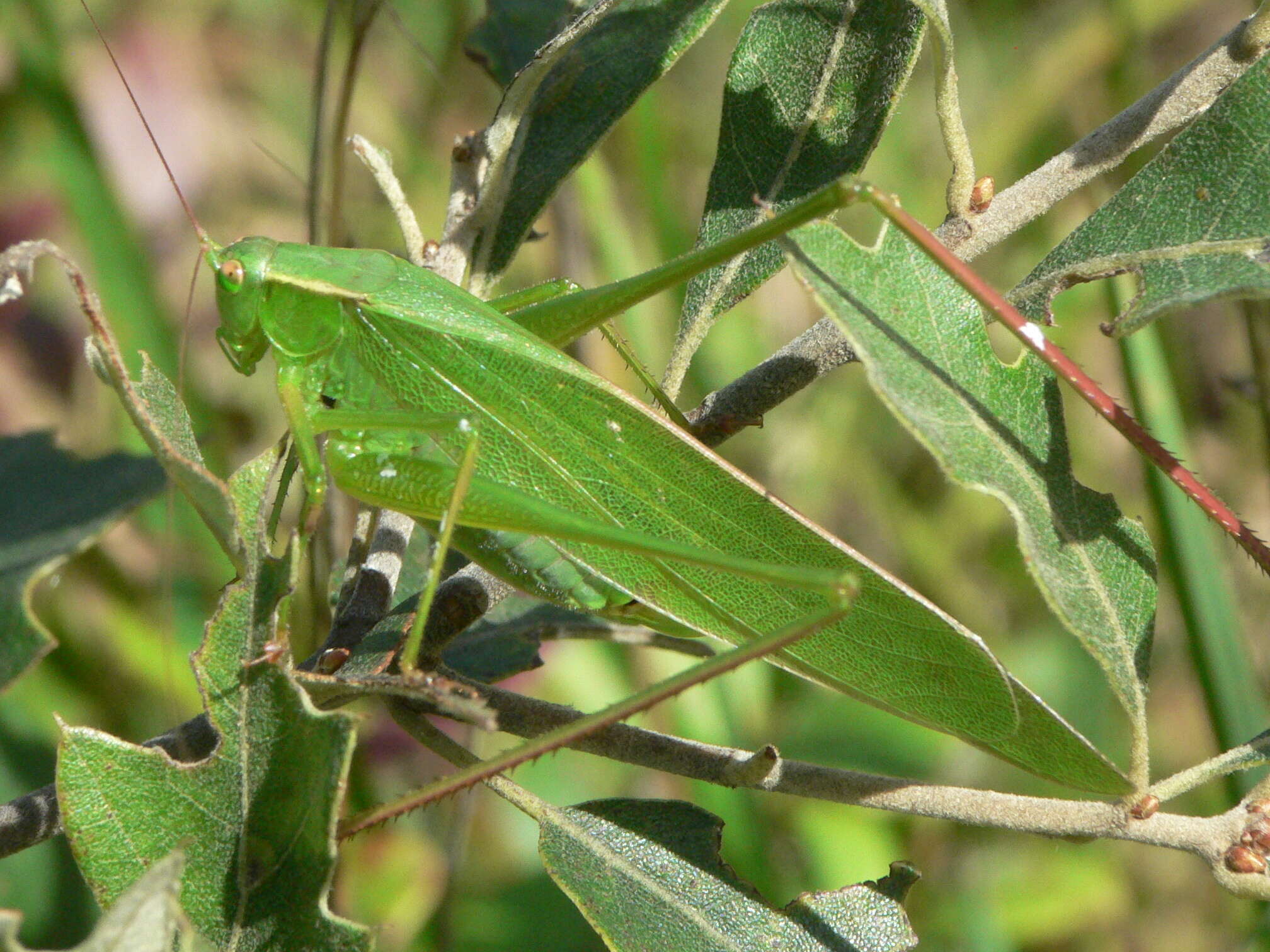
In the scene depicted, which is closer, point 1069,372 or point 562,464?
point 1069,372

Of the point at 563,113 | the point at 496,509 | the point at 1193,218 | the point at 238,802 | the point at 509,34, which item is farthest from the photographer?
the point at 509,34

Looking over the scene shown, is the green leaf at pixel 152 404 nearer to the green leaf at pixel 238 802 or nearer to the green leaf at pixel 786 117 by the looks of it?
the green leaf at pixel 238 802

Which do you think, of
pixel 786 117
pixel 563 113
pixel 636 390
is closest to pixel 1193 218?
pixel 786 117

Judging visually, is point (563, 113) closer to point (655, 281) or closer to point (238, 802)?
point (655, 281)

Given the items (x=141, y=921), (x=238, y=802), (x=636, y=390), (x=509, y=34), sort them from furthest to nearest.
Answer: (x=636, y=390), (x=509, y=34), (x=238, y=802), (x=141, y=921)

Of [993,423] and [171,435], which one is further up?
[171,435]

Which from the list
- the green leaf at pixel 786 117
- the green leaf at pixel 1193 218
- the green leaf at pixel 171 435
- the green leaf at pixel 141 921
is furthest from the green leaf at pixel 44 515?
the green leaf at pixel 1193 218

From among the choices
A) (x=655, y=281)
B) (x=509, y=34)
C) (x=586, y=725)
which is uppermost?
(x=509, y=34)
